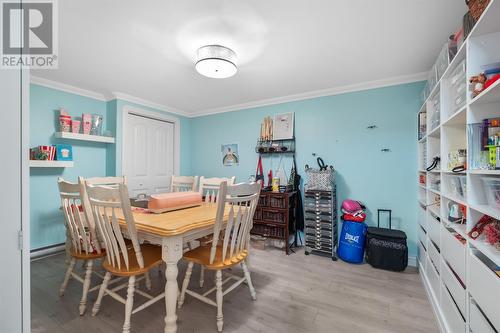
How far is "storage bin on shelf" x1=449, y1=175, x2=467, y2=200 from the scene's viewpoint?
1.44 m

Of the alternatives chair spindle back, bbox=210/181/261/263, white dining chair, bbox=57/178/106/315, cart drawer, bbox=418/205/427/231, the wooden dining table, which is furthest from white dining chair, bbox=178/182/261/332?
cart drawer, bbox=418/205/427/231

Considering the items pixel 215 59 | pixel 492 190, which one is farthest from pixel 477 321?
pixel 215 59

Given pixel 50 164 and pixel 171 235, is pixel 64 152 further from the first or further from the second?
pixel 171 235

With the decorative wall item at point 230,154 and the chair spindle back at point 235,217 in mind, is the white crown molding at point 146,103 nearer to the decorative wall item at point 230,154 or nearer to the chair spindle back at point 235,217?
the decorative wall item at point 230,154

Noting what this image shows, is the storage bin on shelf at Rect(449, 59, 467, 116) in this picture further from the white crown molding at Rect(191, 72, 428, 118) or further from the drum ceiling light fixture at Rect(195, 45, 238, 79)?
the drum ceiling light fixture at Rect(195, 45, 238, 79)

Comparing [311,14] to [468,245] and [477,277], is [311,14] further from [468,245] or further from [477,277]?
[477,277]

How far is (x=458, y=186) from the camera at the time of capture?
153cm

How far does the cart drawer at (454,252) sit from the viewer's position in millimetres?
1312

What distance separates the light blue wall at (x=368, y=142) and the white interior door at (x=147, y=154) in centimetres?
173

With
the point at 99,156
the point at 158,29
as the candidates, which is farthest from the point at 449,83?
the point at 99,156

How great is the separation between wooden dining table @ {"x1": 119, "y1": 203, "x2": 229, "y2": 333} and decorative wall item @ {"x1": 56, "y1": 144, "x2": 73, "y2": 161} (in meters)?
1.96

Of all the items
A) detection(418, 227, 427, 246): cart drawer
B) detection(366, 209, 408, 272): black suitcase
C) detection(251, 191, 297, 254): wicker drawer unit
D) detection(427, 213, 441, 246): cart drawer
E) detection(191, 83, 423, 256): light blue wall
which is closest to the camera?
detection(427, 213, 441, 246): cart drawer

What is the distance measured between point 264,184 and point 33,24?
10.1 ft

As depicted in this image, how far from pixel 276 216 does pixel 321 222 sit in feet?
1.97
